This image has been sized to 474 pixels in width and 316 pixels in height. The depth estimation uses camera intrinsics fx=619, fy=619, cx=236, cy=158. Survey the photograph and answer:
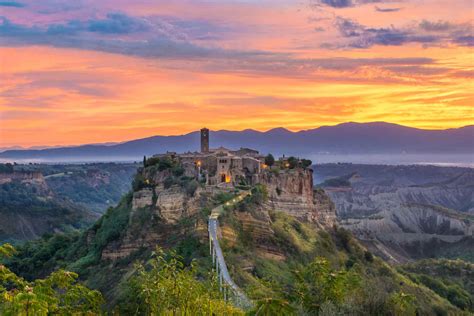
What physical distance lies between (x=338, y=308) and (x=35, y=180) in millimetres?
142013

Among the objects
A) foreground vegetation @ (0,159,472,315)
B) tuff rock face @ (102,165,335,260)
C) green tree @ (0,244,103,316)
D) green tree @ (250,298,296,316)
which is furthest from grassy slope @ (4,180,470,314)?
green tree @ (0,244,103,316)

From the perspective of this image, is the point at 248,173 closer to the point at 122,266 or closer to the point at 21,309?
the point at 122,266

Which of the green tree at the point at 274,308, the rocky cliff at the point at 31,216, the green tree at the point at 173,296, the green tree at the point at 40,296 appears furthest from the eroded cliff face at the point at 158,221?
the rocky cliff at the point at 31,216

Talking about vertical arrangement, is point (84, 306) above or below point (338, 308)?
above

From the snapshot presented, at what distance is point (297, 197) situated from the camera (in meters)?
54.5

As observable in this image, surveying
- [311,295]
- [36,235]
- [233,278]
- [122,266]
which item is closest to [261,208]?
[122,266]

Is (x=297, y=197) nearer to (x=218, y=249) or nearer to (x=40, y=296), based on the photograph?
(x=218, y=249)

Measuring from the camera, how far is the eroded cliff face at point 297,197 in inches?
2063

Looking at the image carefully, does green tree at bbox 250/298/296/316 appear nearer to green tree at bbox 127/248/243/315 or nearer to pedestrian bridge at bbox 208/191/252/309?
green tree at bbox 127/248/243/315

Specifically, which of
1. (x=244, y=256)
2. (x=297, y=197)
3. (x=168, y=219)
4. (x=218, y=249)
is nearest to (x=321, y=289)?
(x=218, y=249)

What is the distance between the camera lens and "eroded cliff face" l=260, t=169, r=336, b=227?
52.4 meters

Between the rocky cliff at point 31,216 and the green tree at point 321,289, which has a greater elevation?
the green tree at point 321,289

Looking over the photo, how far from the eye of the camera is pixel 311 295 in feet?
64.3

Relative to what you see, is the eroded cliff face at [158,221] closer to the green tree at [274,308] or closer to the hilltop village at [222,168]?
the hilltop village at [222,168]
